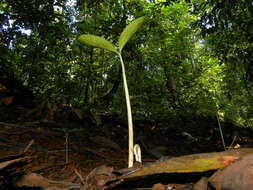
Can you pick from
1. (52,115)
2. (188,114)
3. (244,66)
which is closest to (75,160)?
(52,115)

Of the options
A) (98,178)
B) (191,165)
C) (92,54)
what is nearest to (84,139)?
(98,178)

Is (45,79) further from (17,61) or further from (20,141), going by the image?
(20,141)

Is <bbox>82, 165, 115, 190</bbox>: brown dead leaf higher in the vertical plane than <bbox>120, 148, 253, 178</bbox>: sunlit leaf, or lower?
lower

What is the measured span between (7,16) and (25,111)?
1.79 metres

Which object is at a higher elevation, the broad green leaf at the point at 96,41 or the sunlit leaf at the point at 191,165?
the broad green leaf at the point at 96,41

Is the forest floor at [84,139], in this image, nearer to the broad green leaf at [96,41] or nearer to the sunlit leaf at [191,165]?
the sunlit leaf at [191,165]

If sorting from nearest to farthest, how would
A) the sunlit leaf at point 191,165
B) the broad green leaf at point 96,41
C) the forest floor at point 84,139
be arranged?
the sunlit leaf at point 191,165, the broad green leaf at point 96,41, the forest floor at point 84,139

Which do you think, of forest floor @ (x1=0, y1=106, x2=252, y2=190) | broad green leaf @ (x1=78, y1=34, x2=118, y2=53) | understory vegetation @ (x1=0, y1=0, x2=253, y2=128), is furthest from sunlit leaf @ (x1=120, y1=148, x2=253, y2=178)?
understory vegetation @ (x1=0, y1=0, x2=253, y2=128)

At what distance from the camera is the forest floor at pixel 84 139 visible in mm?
1203

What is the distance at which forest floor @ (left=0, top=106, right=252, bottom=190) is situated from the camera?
120 centimetres

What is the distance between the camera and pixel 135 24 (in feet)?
3.68

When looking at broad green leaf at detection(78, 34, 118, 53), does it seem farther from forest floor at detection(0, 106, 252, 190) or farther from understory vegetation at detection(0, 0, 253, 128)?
understory vegetation at detection(0, 0, 253, 128)

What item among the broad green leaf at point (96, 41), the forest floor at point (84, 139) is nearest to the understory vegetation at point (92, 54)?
the forest floor at point (84, 139)

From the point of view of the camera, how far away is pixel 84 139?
6.22 ft
